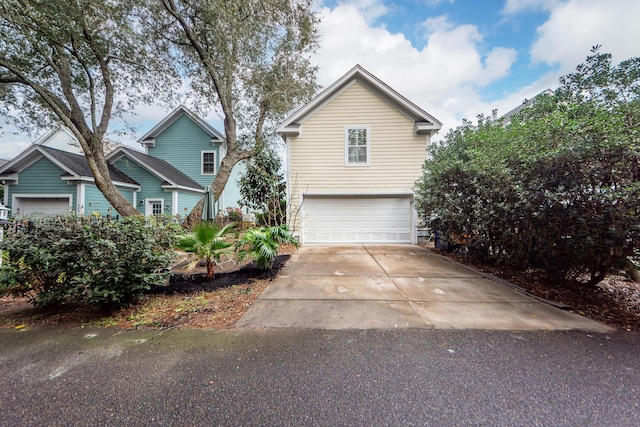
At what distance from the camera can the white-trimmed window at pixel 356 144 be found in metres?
9.73

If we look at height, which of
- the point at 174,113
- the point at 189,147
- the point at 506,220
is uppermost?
the point at 174,113

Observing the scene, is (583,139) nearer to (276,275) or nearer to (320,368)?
(320,368)

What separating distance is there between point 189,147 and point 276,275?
13.8 m

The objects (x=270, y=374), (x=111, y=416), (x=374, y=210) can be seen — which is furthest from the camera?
(x=374, y=210)

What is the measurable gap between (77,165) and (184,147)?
17.7 ft

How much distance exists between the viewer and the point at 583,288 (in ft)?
14.7

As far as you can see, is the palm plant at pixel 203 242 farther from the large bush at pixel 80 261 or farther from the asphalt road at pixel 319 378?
the asphalt road at pixel 319 378

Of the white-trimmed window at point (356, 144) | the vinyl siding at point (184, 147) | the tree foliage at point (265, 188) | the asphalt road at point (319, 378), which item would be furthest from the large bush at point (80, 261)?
the vinyl siding at point (184, 147)

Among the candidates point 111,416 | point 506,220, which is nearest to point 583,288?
point 506,220

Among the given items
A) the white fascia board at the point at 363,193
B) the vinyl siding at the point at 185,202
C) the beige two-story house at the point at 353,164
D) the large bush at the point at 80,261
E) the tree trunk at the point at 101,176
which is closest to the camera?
the large bush at the point at 80,261

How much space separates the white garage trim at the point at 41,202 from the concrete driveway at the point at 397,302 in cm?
1171

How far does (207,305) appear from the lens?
12.7 ft

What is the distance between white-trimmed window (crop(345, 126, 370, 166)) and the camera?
9734 millimetres

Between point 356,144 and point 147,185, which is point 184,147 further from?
point 356,144
